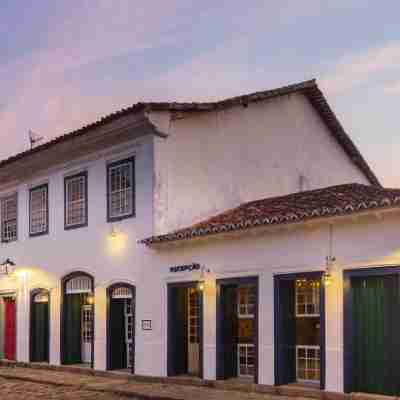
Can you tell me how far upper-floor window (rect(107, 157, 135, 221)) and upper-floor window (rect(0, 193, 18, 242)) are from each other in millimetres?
5661

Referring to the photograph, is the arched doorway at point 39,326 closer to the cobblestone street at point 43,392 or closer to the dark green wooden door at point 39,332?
the dark green wooden door at point 39,332

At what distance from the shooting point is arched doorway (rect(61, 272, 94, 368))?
21141 millimetres

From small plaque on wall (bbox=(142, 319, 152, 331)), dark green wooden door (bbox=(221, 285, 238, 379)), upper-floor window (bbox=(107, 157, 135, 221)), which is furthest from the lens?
upper-floor window (bbox=(107, 157, 135, 221))

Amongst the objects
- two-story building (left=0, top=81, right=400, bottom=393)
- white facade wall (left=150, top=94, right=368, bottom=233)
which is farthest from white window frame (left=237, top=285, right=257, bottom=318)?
white facade wall (left=150, top=94, right=368, bottom=233)

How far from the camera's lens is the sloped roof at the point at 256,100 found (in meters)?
17.7

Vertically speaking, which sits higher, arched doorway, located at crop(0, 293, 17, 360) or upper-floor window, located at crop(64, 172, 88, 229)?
upper-floor window, located at crop(64, 172, 88, 229)

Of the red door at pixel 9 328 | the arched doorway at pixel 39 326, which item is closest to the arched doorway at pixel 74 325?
the arched doorway at pixel 39 326

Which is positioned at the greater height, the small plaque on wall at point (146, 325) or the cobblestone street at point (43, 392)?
the small plaque on wall at point (146, 325)

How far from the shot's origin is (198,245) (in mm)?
16719

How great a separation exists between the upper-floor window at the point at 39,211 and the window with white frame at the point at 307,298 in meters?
9.66

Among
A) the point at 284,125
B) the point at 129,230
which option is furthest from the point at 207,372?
the point at 284,125

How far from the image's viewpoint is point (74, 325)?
21.2 metres

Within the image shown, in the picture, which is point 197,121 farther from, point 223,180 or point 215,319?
point 215,319

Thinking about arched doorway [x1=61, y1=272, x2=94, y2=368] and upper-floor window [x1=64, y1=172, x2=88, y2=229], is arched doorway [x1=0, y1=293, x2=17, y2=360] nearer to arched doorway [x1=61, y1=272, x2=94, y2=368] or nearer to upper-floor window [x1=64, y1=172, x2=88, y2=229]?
arched doorway [x1=61, y1=272, x2=94, y2=368]
